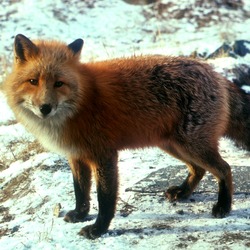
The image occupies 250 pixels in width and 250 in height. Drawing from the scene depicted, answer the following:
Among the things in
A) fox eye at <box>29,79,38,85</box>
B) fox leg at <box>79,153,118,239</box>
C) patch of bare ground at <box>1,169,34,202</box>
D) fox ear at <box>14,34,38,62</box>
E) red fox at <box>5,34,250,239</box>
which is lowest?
patch of bare ground at <box>1,169,34,202</box>

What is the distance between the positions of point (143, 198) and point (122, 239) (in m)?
0.84

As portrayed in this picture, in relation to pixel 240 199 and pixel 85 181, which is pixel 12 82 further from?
pixel 240 199

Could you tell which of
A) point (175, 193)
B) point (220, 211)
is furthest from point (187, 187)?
point (220, 211)

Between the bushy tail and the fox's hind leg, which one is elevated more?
the bushy tail

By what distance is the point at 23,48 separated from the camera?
408 cm

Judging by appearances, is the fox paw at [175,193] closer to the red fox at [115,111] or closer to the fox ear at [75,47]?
the red fox at [115,111]

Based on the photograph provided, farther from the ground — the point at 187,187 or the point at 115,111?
the point at 115,111

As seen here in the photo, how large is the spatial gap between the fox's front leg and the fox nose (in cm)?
96

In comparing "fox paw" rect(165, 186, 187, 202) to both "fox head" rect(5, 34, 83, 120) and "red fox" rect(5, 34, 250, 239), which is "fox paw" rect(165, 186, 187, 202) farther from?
"fox head" rect(5, 34, 83, 120)

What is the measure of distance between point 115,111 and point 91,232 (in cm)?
122

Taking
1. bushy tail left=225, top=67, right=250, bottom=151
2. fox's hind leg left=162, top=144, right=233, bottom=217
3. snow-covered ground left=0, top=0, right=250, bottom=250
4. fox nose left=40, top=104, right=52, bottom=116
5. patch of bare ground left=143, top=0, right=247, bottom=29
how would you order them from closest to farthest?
fox nose left=40, top=104, right=52, bottom=116, snow-covered ground left=0, top=0, right=250, bottom=250, fox's hind leg left=162, top=144, right=233, bottom=217, bushy tail left=225, top=67, right=250, bottom=151, patch of bare ground left=143, top=0, right=247, bottom=29

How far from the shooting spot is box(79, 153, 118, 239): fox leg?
13.9 ft

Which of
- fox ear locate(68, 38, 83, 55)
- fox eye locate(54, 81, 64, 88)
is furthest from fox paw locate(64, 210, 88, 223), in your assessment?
fox ear locate(68, 38, 83, 55)

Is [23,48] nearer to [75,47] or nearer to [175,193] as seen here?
[75,47]
